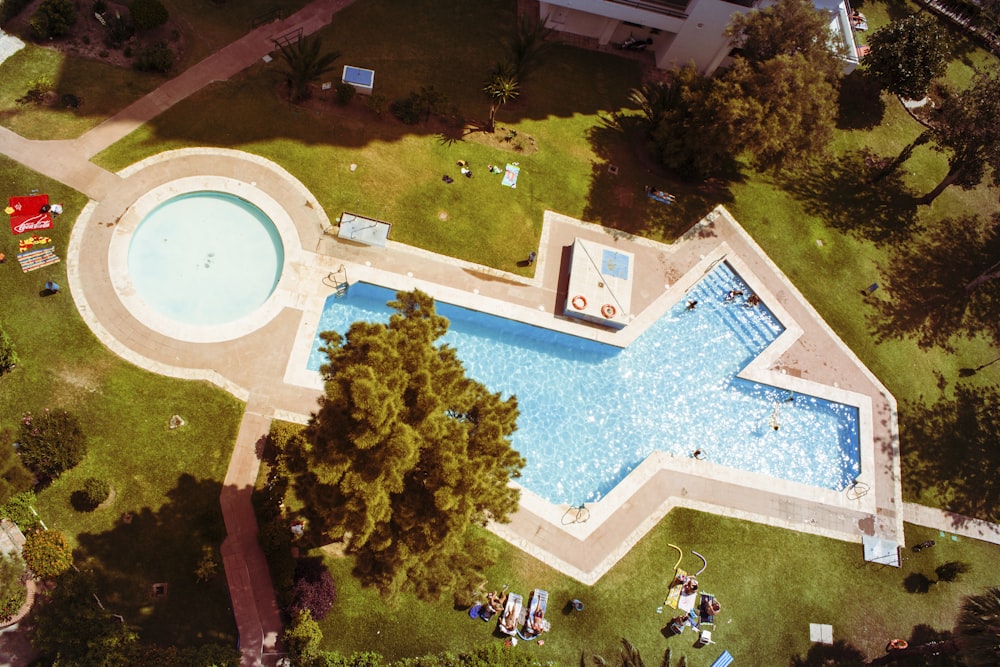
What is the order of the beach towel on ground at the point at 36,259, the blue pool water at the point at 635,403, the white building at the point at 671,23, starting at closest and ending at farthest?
the beach towel on ground at the point at 36,259
the blue pool water at the point at 635,403
the white building at the point at 671,23

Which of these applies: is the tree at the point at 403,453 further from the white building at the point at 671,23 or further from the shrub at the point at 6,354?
the white building at the point at 671,23

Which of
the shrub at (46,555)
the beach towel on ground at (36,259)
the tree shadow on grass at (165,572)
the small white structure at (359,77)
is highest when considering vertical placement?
the small white structure at (359,77)

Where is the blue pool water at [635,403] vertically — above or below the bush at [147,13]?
below

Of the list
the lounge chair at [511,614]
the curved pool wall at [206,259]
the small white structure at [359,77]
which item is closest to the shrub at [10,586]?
the curved pool wall at [206,259]

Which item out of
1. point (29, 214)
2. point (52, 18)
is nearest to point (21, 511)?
point (29, 214)

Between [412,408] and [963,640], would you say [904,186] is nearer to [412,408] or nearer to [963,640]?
[963,640]
